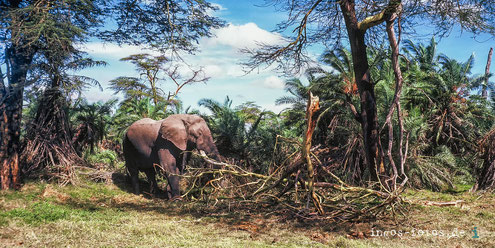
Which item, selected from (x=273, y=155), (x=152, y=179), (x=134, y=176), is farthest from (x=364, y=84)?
(x=134, y=176)

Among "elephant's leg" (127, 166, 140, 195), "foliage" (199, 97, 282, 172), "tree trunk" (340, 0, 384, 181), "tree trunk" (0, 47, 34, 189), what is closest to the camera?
"tree trunk" (340, 0, 384, 181)

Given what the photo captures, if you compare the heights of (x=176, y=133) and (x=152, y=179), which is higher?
(x=176, y=133)

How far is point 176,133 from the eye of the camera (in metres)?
11.0

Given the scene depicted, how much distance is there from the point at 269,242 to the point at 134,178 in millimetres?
6720

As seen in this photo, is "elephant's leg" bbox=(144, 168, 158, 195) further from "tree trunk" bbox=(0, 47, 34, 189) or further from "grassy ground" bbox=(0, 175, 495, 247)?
"tree trunk" bbox=(0, 47, 34, 189)

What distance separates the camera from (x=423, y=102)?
1560cm

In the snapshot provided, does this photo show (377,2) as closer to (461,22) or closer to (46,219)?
(461,22)

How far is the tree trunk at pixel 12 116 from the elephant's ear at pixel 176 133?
146 inches

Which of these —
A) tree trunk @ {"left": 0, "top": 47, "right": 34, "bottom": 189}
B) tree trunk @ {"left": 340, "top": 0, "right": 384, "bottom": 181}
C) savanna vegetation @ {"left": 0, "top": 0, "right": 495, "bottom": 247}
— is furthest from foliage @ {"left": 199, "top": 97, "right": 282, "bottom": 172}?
tree trunk @ {"left": 0, "top": 47, "right": 34, "bottom": 189}

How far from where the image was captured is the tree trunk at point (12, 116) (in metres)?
10.6

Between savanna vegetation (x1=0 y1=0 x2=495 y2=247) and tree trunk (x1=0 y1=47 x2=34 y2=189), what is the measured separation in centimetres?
3

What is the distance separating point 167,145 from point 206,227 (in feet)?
13.2

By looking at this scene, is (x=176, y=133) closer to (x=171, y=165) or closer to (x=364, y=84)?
(x=171, y=165)

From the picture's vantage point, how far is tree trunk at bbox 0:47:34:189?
10625 millimetres
